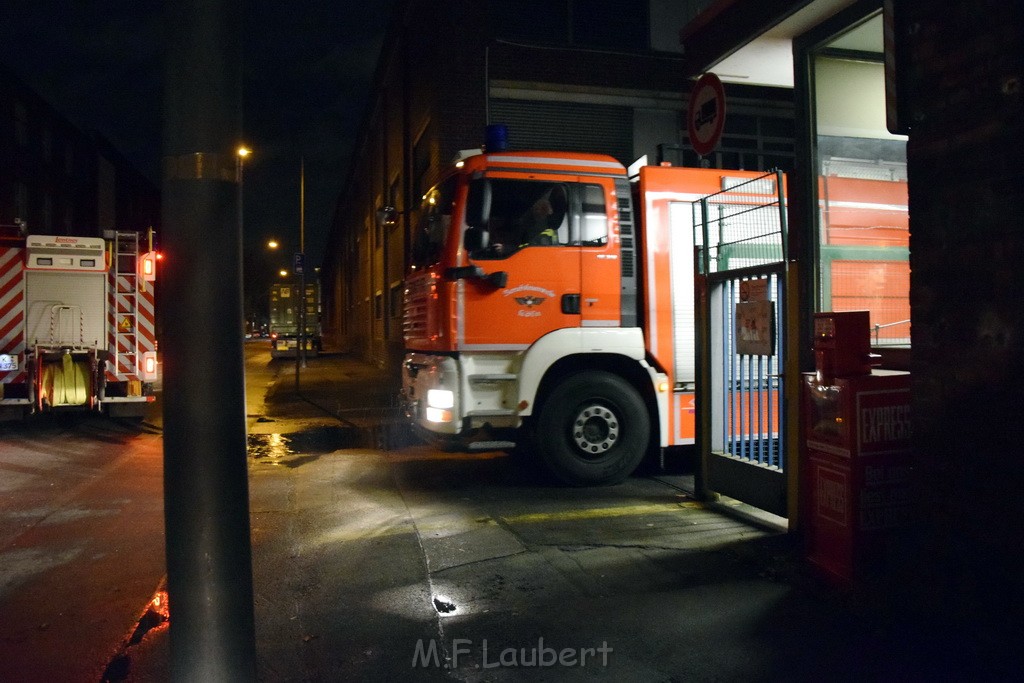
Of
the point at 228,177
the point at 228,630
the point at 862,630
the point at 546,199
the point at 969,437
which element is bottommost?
the point at 862,630

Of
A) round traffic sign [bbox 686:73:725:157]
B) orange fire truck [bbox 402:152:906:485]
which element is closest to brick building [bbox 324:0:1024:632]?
round traffic sign [bbox 686:73:725:157]

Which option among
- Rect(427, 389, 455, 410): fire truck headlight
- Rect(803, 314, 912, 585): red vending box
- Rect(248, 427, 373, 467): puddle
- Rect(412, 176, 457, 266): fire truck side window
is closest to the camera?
Rect(803, 314, 912, 585): red vending box

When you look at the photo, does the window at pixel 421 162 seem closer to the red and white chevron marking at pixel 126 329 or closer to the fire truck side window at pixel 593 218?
the red and white chevron marking at pixel 126 329

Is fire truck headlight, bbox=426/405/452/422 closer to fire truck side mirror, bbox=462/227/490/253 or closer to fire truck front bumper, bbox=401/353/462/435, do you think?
fire truck front bumper, bbox=401/353/462/435

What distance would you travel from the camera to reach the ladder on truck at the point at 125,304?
1219cm

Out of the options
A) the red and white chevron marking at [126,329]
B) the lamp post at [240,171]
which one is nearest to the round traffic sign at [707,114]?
the lamp post at [240,171]

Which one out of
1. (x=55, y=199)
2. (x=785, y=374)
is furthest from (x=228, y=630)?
(x=55, y=199)

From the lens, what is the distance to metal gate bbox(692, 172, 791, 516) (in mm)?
5938

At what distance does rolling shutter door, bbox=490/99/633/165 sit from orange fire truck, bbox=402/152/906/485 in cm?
736

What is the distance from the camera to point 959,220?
4.10m

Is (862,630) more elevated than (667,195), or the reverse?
(667,195)

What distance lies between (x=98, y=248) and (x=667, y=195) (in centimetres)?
878

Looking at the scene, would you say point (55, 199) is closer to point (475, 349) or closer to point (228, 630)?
point (475, 349)

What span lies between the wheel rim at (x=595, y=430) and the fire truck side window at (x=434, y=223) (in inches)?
82.6
